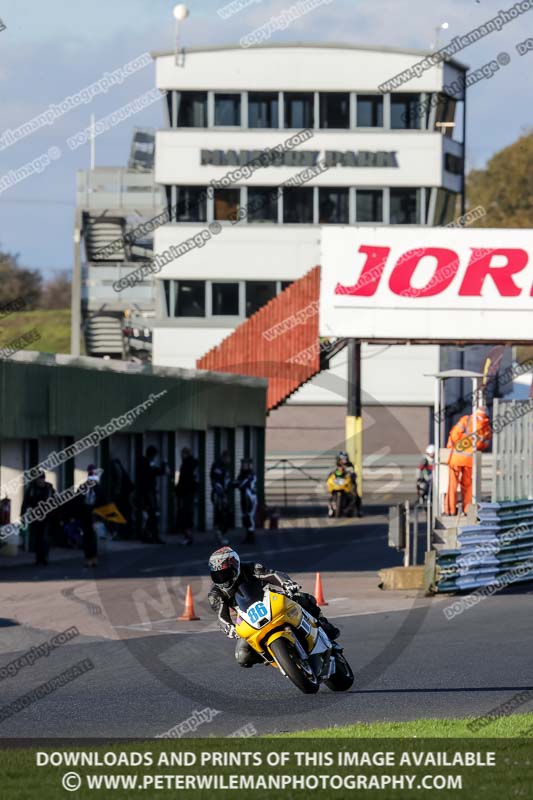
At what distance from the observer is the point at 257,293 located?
6184 centimetres

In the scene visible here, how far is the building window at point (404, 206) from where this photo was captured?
61625 millimetres

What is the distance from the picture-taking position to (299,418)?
61031mm

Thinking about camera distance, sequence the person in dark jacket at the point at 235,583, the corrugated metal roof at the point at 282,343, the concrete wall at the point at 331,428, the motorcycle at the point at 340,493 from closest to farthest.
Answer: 1. the person in dark jacket at the point at 235,583
2. the motorcycle at the point at 340,493
3. the corrugated metal roof at the point at 282,343
4. the concrete wall at the point at 331,428

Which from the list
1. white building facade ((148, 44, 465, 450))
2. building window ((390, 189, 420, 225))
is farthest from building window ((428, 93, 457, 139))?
building window ((390, 189, 420, 225))

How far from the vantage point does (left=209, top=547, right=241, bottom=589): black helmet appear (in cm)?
1217

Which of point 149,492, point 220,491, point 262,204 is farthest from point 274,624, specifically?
point 262,204

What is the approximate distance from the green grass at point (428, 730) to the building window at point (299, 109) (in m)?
52.5

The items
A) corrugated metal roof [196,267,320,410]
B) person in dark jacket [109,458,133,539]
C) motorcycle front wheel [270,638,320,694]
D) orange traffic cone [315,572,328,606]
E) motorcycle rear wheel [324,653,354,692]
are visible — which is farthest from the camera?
corrugated metal roof [196,267,320,410]

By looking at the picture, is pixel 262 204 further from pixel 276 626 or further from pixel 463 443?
pixel 276 626

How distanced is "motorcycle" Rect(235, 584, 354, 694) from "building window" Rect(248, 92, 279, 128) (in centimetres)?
5090

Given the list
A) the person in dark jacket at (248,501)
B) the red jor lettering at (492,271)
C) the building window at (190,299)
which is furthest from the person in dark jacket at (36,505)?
the building window at (190,299)

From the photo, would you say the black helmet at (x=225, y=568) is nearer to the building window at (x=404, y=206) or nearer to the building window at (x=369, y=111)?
the building window at (x=404, y=206)

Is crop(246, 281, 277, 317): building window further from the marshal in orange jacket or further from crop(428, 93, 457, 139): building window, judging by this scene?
the marshal in orange jacket

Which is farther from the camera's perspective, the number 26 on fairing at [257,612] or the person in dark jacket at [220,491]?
the person in dark jacket at [220,491]
